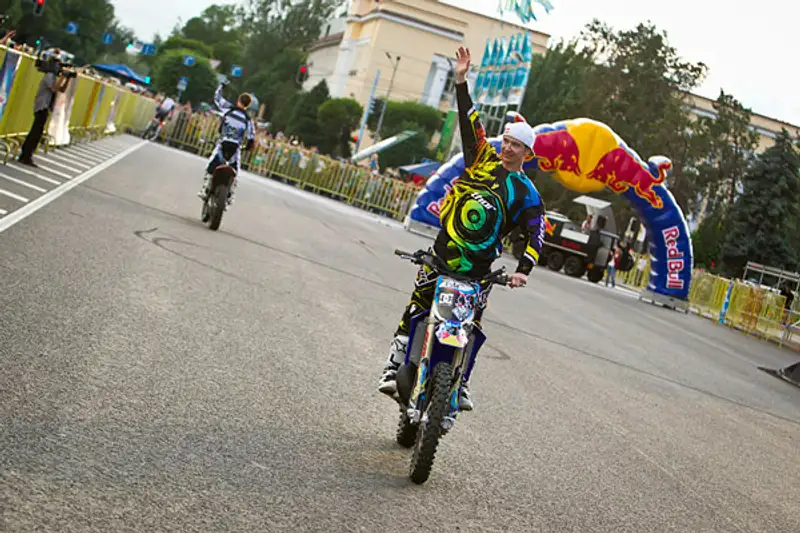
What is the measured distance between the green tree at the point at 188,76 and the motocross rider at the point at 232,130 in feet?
290

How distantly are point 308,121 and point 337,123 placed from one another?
2.41 meters

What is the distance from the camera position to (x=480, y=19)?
100m

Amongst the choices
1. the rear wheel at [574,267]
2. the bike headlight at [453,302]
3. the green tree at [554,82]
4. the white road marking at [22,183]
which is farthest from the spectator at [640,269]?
the bike headlight at [453,302]

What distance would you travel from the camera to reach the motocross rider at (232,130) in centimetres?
1661

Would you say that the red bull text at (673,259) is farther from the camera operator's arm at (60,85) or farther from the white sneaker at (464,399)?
the white sneaker at (464,399)

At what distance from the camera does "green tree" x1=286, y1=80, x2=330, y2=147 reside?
85.4 m

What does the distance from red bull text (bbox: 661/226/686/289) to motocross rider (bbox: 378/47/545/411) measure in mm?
26231

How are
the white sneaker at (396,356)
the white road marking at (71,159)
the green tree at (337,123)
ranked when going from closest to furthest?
the white sneaker at (396,356) → the white road marking at (71,159) → the green tree at (337,123)

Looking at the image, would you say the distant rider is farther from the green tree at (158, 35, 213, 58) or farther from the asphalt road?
the green tree at (158, 35, 213, 58)

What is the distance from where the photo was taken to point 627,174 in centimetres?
3069

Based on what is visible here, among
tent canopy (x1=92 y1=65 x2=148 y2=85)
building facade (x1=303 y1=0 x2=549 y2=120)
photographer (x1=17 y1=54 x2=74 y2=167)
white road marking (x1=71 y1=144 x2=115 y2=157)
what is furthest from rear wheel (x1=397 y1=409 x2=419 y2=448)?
building facade (x1=303 y1=0 x2=549 y2=120)

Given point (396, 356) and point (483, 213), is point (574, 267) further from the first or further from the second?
point (483, 213)

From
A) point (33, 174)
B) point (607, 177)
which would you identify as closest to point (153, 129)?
point (607, 177)

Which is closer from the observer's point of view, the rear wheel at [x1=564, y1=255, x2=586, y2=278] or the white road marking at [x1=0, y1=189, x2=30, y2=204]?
the white road marking at [x1=0, y1=189, x2=30, y2=204]
